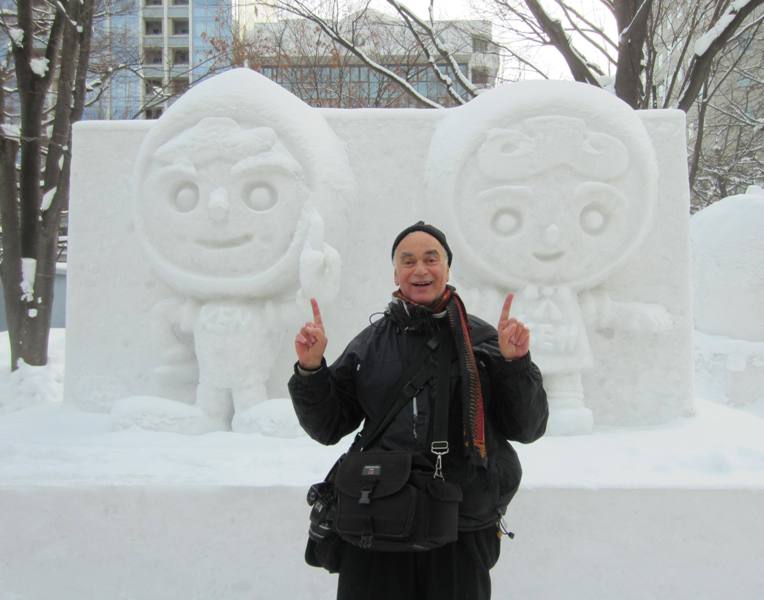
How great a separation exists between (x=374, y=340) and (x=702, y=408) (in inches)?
105

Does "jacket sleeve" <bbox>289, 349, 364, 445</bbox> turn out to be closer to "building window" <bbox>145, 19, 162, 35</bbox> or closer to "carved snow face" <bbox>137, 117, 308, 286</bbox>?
"carved snow face" <bbox>137, 117, 308, 286</bbox>

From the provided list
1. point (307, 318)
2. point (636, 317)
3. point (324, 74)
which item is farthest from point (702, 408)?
point (324, 74)

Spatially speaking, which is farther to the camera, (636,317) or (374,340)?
(636,317)

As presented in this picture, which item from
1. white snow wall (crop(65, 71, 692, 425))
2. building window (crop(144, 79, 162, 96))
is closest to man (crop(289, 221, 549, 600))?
white snow wall (crop(65, 71, 692, 425))

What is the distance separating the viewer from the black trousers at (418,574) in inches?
55.2

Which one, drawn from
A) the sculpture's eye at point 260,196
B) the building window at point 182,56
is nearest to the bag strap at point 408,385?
the sculpture's eye at point 260,196

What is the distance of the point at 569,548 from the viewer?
247 cm

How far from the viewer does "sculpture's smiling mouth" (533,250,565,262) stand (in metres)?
3.15

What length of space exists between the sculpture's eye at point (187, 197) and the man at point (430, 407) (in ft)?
6.17

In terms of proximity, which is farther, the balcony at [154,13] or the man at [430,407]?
the balcony at [154,13]

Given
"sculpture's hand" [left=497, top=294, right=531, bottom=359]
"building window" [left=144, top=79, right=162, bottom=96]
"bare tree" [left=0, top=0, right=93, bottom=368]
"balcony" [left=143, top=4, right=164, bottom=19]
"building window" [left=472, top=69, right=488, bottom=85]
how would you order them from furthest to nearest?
"balcony" [left=143, top=4, right=164, bottom=19], "building window" [left=472, top=69, right=488, bottom=85], "building window" [left=144, top=79, right=162, bottom=96], "bare tree" [left=0, top=0, right=93, bottom=368], "sculpture's hand" [left=497, top=294, right=531, bottom=359]

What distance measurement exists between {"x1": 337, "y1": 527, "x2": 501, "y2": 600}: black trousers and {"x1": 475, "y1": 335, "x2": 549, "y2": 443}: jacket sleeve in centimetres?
23

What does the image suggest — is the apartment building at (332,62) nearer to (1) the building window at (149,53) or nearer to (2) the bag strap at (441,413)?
(1) the building window at (149,53)

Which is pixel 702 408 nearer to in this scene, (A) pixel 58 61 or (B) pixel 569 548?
(B) pixel 569 548
